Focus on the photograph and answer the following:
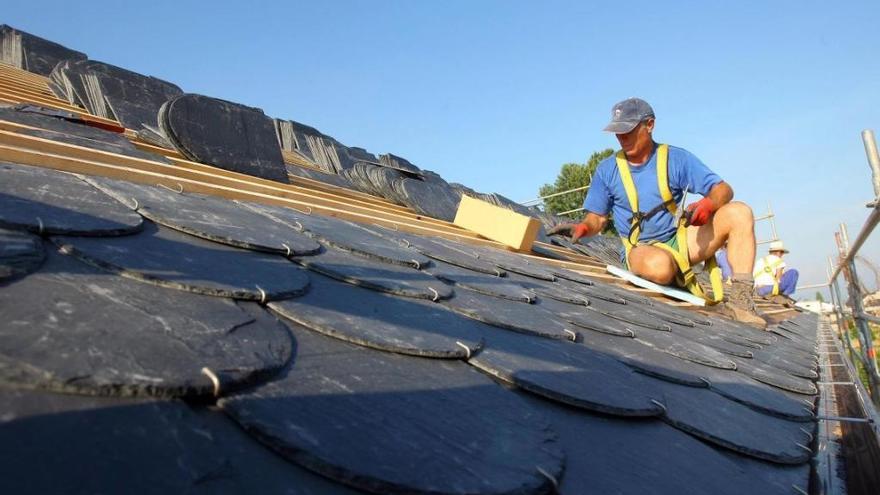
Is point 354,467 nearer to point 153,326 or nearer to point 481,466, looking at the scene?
point 481,466

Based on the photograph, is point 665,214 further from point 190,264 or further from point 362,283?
point 190,264

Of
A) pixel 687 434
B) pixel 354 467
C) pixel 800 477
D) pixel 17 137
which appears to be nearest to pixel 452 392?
pixel 354 467

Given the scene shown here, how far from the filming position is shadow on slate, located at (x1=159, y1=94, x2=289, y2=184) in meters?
2.88

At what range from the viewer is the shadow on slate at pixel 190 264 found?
930mm

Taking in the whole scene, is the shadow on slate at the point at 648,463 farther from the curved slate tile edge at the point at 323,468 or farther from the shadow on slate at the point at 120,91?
the shadow on slate at the point at 120,91

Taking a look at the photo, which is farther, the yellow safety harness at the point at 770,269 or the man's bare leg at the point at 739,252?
the yellow safety harness at the point at 770,269

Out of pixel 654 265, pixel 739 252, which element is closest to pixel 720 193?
pixel 739 252

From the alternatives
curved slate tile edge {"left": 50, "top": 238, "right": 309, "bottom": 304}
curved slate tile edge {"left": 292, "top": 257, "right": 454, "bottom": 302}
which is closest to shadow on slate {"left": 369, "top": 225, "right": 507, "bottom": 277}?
curved slate tile edge {"left": 292, "top": 257, "right": 454, "bottom": 302}

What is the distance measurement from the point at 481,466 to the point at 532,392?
0.35 m

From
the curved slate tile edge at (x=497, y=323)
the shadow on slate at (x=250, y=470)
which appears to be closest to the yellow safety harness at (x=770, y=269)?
the curved slate tile edge at (x=497, y=323)

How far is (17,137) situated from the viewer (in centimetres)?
182

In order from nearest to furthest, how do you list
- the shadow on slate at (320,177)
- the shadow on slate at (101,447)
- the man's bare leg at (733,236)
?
the shadow on slate at (101,447) < the man's bare leg at (733,236) < the shadow on slate at (320,177)

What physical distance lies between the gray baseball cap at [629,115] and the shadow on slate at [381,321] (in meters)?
2.65

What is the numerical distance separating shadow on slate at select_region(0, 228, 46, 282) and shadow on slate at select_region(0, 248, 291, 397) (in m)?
0.02
